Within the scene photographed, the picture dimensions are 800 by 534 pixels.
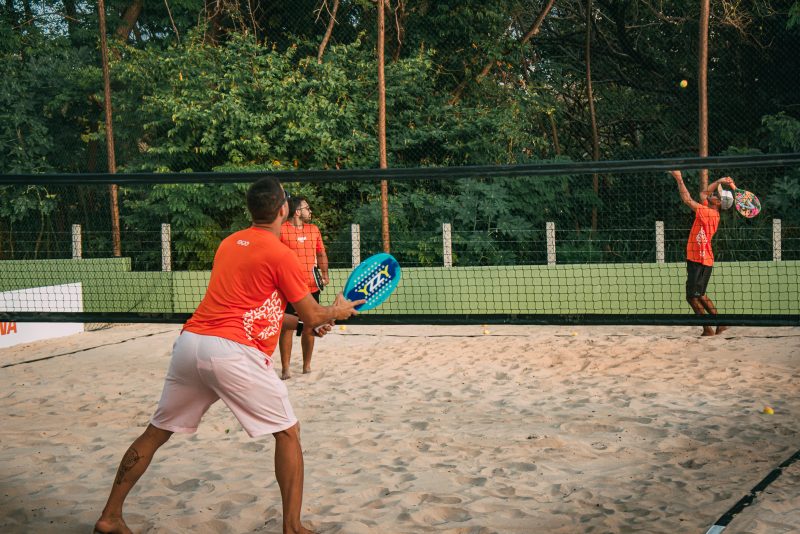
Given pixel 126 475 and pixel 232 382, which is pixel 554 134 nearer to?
pixel 232 382

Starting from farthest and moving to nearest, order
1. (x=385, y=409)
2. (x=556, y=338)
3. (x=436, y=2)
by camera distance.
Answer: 1. (x=436, y=2)
2. (x=556, y=338)
3. (x=385, y=409)

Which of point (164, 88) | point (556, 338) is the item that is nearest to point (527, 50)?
point (164, 88)

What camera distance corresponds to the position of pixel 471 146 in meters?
19.2

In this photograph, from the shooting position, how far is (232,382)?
3.96m

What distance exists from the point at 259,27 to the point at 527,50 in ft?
22.5

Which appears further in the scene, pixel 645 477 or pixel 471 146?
pixel 471 146

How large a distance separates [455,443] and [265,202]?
2642 mm

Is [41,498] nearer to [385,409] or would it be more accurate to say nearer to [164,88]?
[385,409]

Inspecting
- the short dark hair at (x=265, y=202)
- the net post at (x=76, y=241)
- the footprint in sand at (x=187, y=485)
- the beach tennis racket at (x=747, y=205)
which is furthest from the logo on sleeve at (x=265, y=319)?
the net post at (x=76, y=241)

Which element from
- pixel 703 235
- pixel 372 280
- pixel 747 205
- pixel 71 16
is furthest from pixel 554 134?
pixel 372 280

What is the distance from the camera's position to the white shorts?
396 centimetres

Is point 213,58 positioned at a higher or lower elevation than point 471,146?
higher

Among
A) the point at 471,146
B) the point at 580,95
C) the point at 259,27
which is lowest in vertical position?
the point at 471,146

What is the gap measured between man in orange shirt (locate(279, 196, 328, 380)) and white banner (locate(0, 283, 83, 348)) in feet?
13.6
